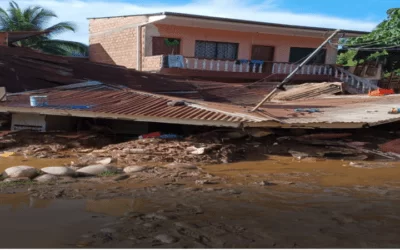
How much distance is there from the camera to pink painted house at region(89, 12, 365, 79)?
61.7ft

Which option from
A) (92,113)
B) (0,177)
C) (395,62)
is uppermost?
(395,62)

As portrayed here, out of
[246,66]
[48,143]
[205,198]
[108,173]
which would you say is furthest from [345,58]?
[205,198]

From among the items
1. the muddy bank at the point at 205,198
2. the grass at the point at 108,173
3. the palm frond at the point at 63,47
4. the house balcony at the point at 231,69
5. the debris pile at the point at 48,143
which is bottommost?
the debris pile at the point at 48,143

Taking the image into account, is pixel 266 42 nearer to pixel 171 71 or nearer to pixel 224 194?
pixel 171 71

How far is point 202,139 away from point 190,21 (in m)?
10.6

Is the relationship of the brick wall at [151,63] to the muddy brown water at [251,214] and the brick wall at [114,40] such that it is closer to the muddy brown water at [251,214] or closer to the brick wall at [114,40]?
the brick wall at [114,40]

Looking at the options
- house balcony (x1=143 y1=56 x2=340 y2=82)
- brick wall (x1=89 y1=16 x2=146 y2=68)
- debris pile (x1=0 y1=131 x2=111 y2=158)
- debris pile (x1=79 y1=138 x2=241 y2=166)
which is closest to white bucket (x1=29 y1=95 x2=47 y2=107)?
debris pile (x1=0 y1=131 x2=111 y2=158)

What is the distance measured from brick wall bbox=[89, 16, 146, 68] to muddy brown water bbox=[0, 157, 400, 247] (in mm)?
14304

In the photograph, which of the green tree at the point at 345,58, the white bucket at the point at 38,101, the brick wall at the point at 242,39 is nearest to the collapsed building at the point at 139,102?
the white bucket at the point at 38,101

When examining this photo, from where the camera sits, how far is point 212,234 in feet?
13.8

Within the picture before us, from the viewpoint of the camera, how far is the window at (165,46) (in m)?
19.8

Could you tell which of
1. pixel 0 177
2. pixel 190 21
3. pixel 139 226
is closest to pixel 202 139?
pixel 0 177

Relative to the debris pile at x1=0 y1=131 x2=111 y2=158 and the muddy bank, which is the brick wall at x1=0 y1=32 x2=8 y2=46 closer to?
the debris pile at x1=0 y1=131 x2=111 y2=158

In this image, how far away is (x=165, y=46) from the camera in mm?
20172
